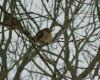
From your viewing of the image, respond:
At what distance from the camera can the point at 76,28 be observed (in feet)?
18.1

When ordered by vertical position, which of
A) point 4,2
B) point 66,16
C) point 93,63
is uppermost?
point 4,2

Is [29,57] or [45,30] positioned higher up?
[45,30]

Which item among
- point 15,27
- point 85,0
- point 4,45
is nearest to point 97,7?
point 85,0

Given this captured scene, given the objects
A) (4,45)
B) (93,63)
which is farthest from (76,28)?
(4,45)

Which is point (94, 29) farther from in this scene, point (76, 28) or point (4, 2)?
point (4, 2)

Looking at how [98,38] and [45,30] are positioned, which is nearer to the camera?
[45,30]

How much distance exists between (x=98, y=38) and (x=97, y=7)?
0.51m

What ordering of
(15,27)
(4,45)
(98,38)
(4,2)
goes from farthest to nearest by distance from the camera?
(98,38) < (4,45) < (4,2) < (15,27)

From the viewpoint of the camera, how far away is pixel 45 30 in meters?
4.83

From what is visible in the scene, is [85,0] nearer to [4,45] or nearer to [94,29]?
[94,29]

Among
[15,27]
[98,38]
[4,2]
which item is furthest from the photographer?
[98,38]

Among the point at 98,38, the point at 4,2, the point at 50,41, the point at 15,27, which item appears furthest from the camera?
the point at 98,38

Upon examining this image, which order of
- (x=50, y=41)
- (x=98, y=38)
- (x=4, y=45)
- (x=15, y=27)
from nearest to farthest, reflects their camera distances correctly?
(x=15, y=27) → (x=50, y=41) → (x=4, y=45) → (x=98, y=38)

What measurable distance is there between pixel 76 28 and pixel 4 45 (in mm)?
1296
